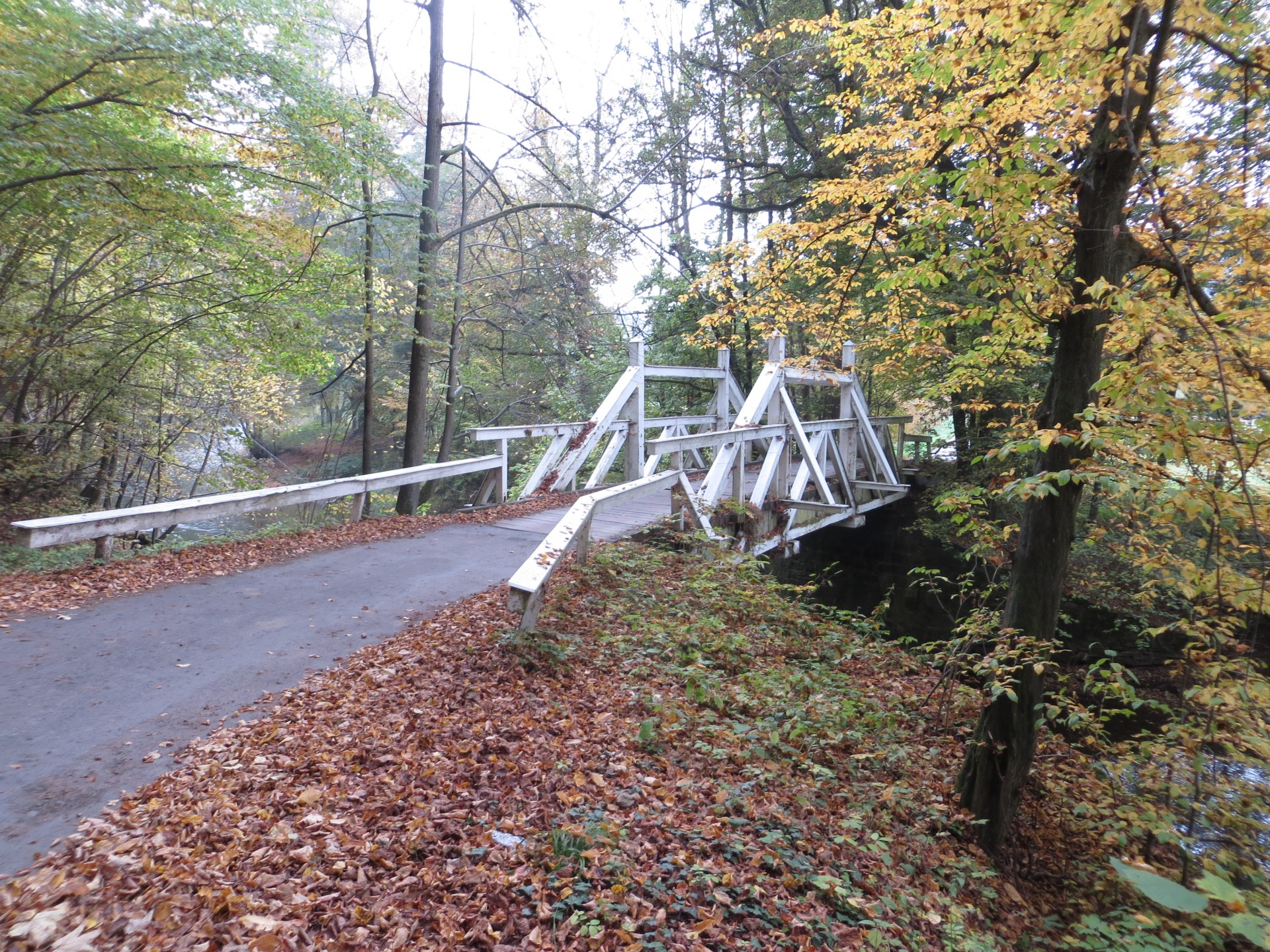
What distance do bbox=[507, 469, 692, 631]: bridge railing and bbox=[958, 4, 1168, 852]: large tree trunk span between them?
2845mm

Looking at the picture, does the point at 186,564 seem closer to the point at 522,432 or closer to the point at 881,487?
the point at 522,432

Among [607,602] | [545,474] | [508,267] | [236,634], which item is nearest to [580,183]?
[508,267]

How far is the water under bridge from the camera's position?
3139 millimetres

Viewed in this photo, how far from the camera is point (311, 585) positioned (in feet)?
18.7

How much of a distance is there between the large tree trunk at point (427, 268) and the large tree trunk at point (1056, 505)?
29.8ft

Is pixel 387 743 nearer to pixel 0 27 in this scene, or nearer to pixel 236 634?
pixel 236 634

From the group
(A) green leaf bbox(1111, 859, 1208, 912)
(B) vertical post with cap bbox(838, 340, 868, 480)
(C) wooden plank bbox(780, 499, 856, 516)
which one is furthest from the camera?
A: (B) vertical post with cap bbox(838, 340, 868, 480)

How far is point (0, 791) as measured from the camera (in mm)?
2744

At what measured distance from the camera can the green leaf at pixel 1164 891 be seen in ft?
4.72

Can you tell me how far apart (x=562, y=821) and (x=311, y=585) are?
3791 millimetres

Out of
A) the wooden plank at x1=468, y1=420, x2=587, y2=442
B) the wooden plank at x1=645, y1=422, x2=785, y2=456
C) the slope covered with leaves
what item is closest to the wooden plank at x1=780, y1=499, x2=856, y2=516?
the wooden plank at x1=645, y1=422, x2=785, y2=456

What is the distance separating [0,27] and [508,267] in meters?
11.1

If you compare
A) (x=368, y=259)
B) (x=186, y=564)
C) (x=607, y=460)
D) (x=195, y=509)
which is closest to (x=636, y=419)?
(x=607, y=460)

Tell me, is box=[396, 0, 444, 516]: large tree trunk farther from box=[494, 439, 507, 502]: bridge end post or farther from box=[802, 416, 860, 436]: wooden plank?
box=[802, 416, 860, 436]: wooden plank
